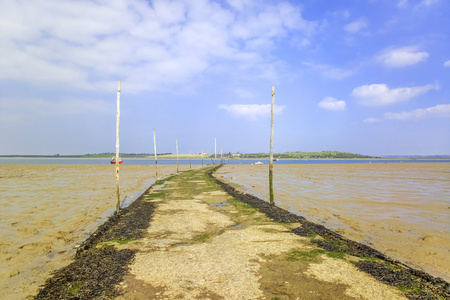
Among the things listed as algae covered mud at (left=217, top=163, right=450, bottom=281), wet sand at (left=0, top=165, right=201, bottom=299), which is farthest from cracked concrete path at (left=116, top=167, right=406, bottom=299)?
algae covered mud at (left=217, top=163, right=450, bottom=281)

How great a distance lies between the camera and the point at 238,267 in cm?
677

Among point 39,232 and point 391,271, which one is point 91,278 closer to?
point 39,232

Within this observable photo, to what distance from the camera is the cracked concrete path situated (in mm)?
5461

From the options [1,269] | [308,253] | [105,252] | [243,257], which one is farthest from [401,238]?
[1,269]

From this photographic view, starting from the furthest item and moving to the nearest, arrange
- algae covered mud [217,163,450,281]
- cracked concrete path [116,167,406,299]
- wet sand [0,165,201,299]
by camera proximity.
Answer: algae covered mud [217,163,450,281]
wet sand [0,165,201,299]
cracked concrete path [116,167,406,299]

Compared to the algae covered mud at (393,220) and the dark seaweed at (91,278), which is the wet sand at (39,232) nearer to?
the dark seaweed at (91,278)

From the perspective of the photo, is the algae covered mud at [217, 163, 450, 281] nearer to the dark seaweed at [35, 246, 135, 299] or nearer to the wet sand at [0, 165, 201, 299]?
the dark seaweed at [35, 246, 135, 299]

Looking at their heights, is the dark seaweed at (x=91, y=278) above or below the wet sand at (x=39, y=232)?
above

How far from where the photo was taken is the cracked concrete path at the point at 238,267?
5.46 meters

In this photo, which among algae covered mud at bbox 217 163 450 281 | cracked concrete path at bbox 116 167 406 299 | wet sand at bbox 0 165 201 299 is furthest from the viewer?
algae covered mud at bbox 217 163 450 281

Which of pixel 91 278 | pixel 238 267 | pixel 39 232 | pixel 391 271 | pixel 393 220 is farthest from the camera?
pixel 393 220

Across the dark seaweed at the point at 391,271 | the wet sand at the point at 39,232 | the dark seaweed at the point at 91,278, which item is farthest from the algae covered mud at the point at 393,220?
the wet sand at the point at 39,232

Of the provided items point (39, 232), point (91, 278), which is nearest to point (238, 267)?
point (91, 278)

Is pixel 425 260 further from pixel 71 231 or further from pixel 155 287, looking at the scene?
pixel 71 231
